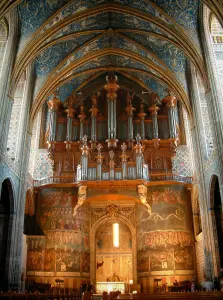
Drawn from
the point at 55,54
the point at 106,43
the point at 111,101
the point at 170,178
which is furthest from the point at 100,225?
the point at 106,43

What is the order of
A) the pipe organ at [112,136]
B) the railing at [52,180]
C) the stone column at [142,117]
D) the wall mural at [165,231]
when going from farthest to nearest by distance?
the stone column at [142,117]
the railing at [52,180]
the pipe organ at [112,136]
the wall mural at [165,231]

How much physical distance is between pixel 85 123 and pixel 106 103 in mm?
2586

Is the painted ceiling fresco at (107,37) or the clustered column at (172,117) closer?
the painted ceiling fresco at (107,37)

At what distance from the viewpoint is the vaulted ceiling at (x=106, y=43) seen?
17.5 metres

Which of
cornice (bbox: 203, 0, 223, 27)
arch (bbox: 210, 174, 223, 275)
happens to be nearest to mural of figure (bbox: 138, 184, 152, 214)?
arch (bbox: 210, 174, 223, 275)

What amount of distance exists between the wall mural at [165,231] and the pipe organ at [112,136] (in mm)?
1592

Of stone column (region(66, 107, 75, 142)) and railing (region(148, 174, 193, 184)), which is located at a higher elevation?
stone column (region(66, 107, 75, 142))

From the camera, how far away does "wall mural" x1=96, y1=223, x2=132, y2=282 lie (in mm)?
23250

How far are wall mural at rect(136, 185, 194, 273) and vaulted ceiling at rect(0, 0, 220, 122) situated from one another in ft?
20.1

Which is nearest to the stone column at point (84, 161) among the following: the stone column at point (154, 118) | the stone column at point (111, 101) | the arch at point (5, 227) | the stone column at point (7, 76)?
the stone column at point (111, 101)

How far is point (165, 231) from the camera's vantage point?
21453 millimetres

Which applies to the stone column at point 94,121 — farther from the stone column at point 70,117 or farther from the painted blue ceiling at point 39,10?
the painted blue ceiling at point 39,10

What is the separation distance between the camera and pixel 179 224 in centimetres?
2159

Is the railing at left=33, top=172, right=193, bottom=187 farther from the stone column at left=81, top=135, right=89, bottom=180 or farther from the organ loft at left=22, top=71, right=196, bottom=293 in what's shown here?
the stone column at left=81, top=135, right=89, bottom=180
